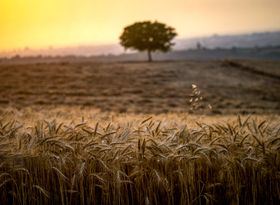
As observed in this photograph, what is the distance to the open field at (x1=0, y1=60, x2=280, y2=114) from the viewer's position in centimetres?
1563

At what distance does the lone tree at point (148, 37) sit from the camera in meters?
45.7

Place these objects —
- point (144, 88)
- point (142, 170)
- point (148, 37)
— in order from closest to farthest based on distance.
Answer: point (142, 170), point (144, 88), point (148, 37)

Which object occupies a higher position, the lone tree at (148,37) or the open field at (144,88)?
the lone tree at (148,37)

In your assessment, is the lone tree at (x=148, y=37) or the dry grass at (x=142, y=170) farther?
the lone tree at (x=148, y=37)

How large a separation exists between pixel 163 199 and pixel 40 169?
4.25 ft

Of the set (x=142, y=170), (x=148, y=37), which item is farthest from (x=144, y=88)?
(x=148, y=37)

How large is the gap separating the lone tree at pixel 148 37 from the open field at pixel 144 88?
13.4 m

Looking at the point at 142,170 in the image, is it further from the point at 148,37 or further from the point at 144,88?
the point at 148,37

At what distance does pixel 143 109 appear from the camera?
46.9 feet

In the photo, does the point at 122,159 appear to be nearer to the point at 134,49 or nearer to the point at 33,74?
the point at 33,74

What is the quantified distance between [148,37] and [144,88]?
2647 cm

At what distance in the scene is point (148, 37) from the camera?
46062 millimetres

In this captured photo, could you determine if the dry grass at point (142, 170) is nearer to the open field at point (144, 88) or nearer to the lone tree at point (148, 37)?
the open field at point (144, 88)

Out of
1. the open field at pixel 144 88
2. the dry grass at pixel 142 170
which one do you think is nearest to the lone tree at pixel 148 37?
the open field at pixel 144 88
